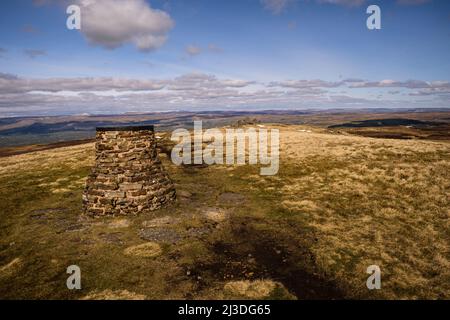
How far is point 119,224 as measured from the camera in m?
17.3

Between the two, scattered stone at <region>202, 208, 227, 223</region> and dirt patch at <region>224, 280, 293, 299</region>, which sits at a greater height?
scattered stone at <region>202, 208, 227, 223</region>

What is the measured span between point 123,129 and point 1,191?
15.7m

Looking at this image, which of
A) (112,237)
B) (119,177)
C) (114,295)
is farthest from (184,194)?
(114,295)

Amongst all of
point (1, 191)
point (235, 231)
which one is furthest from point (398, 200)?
point (1, 191)

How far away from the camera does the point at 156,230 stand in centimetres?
1653

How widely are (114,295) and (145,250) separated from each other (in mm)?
3357

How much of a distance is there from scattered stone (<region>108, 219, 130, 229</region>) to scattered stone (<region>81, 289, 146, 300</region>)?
19.9ft

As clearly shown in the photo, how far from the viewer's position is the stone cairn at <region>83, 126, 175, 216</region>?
18422 millimetres

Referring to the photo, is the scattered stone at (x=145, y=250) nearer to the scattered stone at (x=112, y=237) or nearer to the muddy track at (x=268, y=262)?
the scattered stone at (x=112, y=237)

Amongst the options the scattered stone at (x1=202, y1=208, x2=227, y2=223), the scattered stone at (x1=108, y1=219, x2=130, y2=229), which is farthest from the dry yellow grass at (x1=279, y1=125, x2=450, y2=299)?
the scattered stone at (x1=108, y1=219, x2=130, y2=229)

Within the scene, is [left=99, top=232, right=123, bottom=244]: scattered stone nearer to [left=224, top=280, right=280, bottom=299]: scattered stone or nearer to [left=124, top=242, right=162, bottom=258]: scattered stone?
[left=124, top=242, right=162, bottom=258]: scattered stone

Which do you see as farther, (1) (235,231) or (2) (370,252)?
(1) (235,231)
